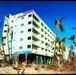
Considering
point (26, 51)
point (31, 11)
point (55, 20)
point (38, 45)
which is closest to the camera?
point (55, 20)

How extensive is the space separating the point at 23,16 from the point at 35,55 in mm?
11017

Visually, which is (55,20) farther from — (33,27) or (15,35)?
(15,35)

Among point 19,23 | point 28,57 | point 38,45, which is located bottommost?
point 28,57

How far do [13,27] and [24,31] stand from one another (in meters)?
4.95

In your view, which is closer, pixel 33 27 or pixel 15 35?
pixel 33 27

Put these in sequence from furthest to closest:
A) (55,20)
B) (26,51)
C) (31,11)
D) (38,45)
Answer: (38,45)
(31,11)
(26,51)
(55,20)

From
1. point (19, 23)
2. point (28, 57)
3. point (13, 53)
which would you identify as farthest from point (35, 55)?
point (19, 23)

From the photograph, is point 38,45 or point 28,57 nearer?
point 28,57

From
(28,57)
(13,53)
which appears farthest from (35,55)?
(13,53)

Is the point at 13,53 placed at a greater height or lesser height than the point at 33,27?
Result: lesser

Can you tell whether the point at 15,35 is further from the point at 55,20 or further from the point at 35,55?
the point at 55,20

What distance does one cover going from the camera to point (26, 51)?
38781 mm

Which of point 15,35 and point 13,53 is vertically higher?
point 15,35

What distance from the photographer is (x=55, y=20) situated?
91.4 ft
